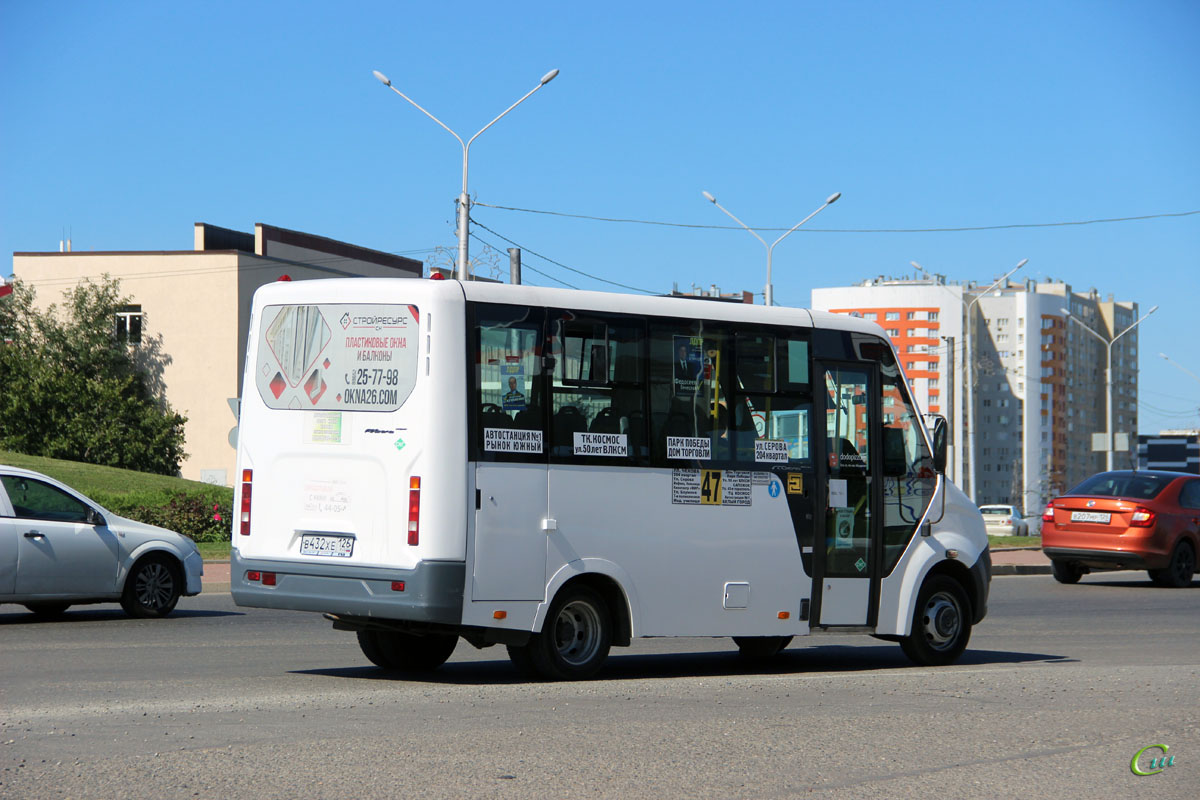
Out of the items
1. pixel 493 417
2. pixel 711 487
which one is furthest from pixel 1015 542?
pixel 493 417

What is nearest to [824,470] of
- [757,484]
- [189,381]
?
[757,484]

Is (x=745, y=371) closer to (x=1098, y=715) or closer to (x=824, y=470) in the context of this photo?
(x=824, y=470)

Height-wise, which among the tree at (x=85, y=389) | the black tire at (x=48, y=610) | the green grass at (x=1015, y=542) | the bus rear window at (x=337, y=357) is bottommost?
the green grass at (x=1015, y=542)

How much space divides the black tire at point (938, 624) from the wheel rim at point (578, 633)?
305 centimetres

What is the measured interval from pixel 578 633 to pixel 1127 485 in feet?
49.7

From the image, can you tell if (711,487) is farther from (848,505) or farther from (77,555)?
(77,555)

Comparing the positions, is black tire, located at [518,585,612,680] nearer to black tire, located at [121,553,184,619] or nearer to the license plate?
the license plate

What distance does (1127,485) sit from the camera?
77.3ft

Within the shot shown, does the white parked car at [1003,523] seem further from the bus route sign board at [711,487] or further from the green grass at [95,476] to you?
the bus route sign board at [711,487]

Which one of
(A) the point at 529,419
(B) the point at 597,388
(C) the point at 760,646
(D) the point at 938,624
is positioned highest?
(B) the point at 597,388

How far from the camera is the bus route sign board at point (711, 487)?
37.1ft

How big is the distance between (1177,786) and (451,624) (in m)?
4.72

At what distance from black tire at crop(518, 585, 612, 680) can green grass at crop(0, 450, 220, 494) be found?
33304 millimetres

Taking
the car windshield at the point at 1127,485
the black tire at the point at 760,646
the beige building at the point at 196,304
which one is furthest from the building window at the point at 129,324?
the black tire at the point at 760,646
